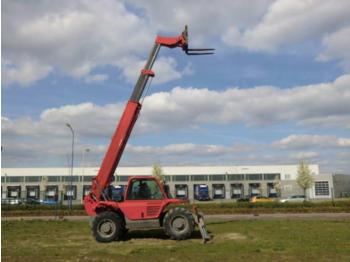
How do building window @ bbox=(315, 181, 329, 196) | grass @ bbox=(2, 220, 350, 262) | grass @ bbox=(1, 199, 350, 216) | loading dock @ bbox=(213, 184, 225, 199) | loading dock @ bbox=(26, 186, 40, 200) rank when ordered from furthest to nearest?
1. loading dock @ bbox=(26, 186, 40, 200)
2. loading dock @ bbox=(213, 184, 225, 199)
3. building window @ bbox=(315, 181, 329, 196)
4. grass @ bbox=(1, 199, 350, 216)
5. grass @ bbox=(2, 220, 350, 262)

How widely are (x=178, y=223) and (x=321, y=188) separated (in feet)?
294

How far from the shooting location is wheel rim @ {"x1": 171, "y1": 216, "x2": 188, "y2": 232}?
16844 millimetres

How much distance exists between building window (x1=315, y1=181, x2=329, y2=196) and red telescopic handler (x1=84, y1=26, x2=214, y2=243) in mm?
86752

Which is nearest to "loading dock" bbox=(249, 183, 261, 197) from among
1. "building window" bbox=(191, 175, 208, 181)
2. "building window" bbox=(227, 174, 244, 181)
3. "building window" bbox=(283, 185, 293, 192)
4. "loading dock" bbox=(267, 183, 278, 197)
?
"loading dock" bbox=(267, 183, 278, 197)

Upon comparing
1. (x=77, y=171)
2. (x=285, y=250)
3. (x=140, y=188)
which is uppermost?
(x=77, y=171)

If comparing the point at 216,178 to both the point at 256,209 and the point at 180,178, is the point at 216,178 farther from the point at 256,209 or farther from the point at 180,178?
the point at 256,209

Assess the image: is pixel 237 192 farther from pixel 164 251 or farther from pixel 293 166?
pixel 164 251

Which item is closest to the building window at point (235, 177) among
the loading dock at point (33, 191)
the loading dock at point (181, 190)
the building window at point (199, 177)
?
the building window at point (199, 177)

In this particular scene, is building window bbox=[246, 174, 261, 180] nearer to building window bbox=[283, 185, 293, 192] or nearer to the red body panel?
building window bbox=[283, 185, 293, 192]

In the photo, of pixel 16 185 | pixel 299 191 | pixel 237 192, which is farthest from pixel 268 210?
pixel 16 185

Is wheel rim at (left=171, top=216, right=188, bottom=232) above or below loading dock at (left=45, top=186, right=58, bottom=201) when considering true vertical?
below

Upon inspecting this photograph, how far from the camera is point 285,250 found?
13.7m

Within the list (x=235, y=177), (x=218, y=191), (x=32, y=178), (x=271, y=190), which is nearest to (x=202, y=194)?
(x=218, y=191)

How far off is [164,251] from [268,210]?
2953 cm
